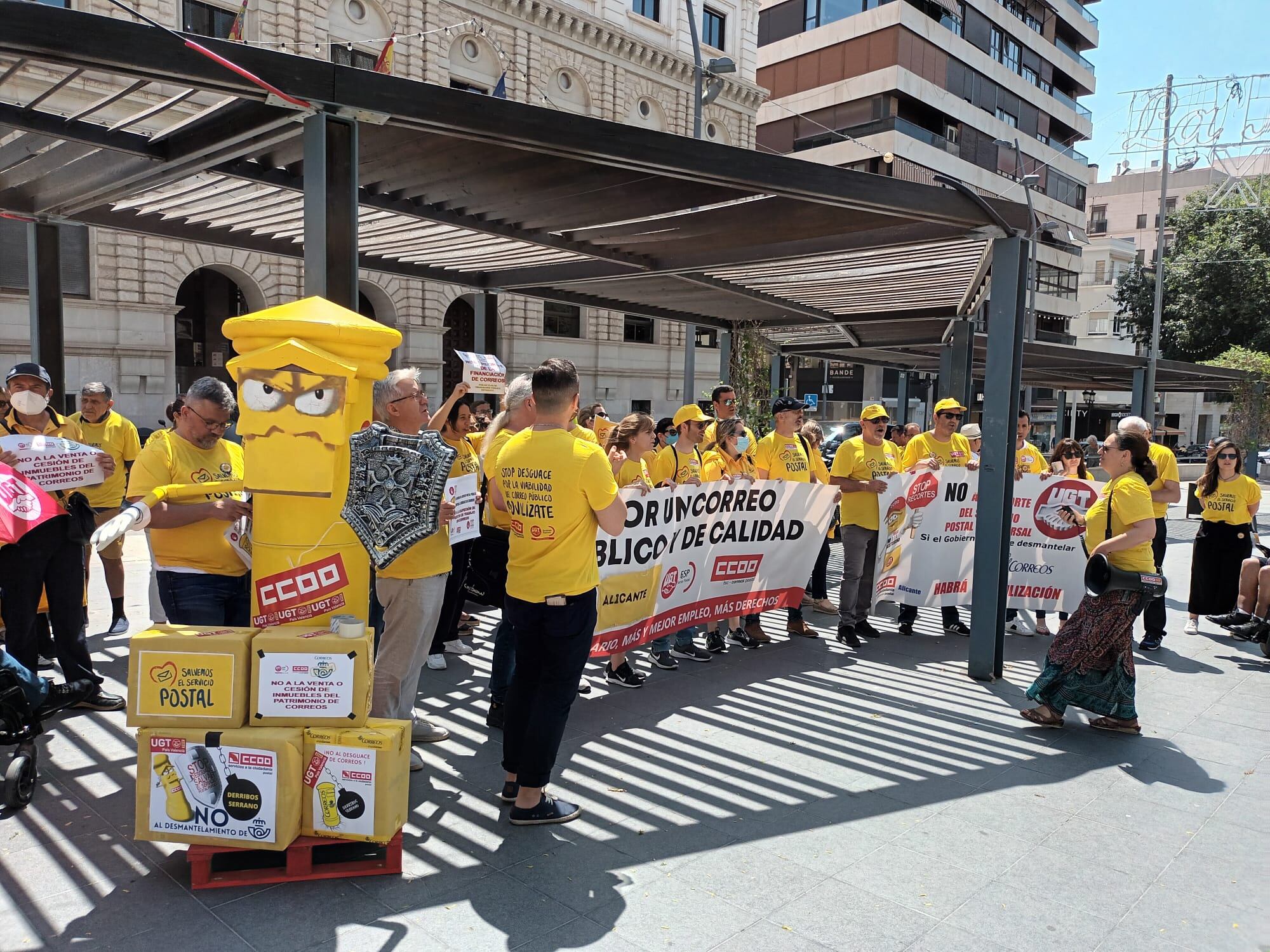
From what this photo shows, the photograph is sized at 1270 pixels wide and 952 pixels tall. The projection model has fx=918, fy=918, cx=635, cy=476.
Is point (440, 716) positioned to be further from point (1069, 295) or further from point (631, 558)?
point (1069, 295)

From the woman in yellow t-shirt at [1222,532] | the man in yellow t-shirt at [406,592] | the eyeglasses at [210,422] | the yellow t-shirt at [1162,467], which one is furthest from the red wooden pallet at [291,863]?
the woman in yellow t-shirt at [1222,532]

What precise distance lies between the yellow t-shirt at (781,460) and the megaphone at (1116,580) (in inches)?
105

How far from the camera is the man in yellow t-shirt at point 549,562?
12.8ft

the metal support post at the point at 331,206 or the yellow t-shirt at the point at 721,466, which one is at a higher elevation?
the metal support post at the point at 331,206

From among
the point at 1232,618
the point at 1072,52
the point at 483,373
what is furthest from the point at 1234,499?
the point at 1072,52

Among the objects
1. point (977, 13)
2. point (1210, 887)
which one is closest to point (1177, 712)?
point (1210, 887)

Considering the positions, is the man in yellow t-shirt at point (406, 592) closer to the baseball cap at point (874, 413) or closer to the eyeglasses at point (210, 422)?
the eyeglasses at point (210, 422)

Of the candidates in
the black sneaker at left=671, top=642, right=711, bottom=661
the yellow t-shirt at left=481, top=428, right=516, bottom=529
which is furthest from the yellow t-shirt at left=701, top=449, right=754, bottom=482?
the yellow t-shirt at left=481, top=428, right=516, bottom=529

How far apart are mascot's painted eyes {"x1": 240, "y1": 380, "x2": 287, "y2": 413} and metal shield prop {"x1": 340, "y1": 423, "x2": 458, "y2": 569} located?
1.27ft

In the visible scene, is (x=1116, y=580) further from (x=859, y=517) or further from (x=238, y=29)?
(x=238, y=29)

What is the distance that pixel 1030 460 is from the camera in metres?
8.70

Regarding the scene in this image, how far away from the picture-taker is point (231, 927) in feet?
10.4

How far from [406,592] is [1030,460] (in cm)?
655

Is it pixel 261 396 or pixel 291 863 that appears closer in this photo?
pixel 291 863
